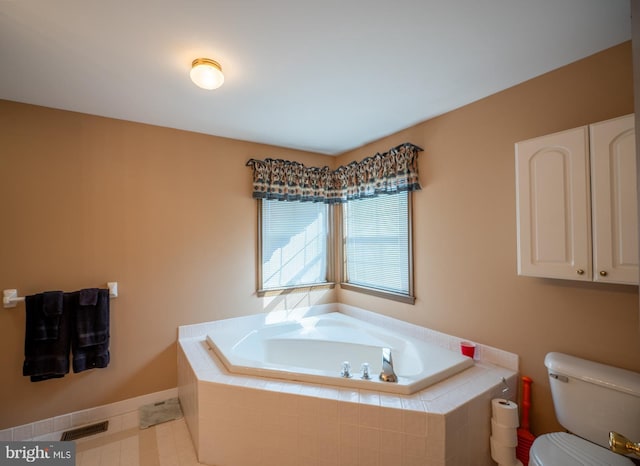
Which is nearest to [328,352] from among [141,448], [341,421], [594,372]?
[341,421]

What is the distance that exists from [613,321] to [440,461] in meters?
1.18

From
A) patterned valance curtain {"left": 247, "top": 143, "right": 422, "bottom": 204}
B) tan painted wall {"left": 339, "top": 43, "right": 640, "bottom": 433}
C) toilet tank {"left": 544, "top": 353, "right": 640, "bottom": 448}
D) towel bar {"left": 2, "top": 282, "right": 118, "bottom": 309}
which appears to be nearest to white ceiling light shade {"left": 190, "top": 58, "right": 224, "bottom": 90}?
patterned valance curtain {"left": 247, "top": 143, "right": 422, "bottom": 204}

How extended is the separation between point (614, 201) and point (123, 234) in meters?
3.20

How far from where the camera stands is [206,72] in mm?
1587

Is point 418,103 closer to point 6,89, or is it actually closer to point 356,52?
point 356,52

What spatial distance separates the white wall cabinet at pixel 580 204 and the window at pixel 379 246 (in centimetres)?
106

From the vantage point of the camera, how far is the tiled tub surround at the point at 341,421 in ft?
4.86

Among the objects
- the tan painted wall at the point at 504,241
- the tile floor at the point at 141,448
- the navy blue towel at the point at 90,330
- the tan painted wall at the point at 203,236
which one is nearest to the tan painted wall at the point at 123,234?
the tan painted wall at the point at 203,236

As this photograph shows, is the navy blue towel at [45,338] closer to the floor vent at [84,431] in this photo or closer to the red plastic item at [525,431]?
the floor vent at [84,431]

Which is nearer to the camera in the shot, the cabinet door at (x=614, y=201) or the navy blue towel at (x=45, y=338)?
the cabinet door at (x=614, y=201)

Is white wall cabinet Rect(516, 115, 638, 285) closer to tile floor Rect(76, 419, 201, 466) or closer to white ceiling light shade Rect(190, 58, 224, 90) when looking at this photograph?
white ceiling light shade Rect(190, 58, 224, 90)

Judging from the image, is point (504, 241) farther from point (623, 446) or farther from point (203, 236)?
point (203, 236)

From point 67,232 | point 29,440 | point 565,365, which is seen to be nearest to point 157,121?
point 67,232

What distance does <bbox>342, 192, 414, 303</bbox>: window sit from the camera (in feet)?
8.86
